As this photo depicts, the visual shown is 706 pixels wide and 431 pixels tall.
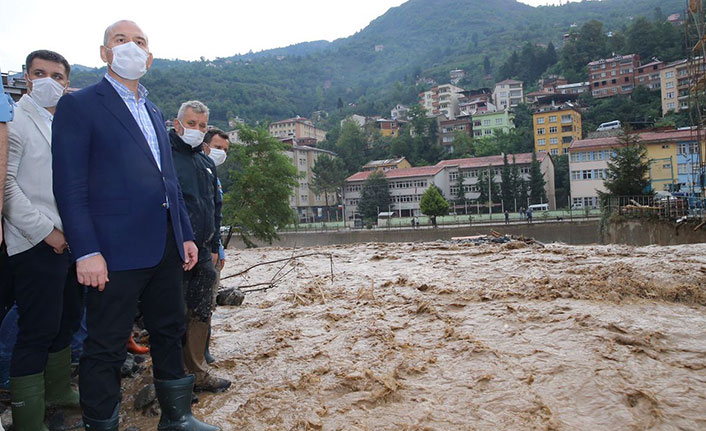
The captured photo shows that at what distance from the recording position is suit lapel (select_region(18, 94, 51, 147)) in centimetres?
242

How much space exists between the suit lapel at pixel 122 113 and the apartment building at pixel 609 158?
45437 mm

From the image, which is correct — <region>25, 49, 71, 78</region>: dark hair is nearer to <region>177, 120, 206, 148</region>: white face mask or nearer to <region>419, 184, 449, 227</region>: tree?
<region>177, 120, 206, 148</region>: white face mask

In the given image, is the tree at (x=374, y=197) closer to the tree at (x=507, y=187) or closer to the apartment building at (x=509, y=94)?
the tree at (x=507, y=187)

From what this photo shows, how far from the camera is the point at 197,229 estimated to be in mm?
2988

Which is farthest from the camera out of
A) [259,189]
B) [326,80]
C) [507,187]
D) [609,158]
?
[326,80]

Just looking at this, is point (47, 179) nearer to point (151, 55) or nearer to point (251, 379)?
point (151, 55)

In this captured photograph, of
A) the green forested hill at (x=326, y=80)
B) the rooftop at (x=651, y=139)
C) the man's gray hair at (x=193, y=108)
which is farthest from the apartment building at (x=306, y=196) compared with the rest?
the man's gray hair at (x=193, y=108)

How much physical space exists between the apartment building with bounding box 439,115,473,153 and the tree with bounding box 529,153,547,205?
34.5m

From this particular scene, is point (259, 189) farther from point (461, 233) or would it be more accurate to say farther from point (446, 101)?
point (446, 101)

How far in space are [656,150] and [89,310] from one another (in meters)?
53.1

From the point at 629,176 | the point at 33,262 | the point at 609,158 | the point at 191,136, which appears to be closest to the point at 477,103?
the point at 609,158

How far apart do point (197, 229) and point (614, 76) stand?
95.4 meters

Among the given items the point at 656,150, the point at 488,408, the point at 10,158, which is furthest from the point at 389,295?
the point at 656,150

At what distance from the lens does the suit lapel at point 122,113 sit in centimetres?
224
